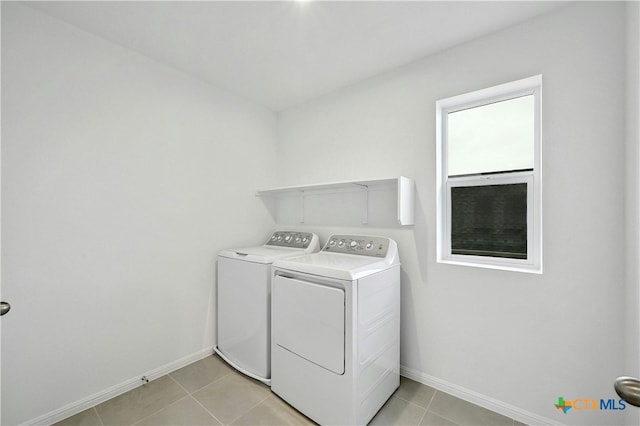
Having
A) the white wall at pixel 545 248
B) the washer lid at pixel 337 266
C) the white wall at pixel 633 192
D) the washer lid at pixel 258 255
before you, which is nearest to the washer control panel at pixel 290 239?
the washer lid at pixel 258 255

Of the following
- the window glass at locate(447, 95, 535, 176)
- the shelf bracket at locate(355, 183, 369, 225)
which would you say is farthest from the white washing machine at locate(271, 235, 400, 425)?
the window glass at locate(447, 95, 535, 176)

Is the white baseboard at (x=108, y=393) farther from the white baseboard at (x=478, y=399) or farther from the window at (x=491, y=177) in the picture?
the window at (x=491, y=177)

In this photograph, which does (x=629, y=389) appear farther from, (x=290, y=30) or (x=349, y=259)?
(x=290, y=30)

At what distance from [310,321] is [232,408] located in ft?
2.63

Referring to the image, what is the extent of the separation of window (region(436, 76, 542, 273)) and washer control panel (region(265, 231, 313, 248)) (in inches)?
45.1

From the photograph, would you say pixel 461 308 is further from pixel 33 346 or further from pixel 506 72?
pixel 33 346

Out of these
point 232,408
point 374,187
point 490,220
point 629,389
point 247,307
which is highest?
point 374,187

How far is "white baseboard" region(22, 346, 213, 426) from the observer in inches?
61.4

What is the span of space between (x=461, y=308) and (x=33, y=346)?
2.66m

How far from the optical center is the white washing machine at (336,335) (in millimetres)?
1469

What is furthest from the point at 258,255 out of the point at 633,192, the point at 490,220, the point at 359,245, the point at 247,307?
the point at 633,192

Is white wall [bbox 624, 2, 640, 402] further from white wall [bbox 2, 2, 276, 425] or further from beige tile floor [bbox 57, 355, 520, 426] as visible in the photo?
white wall [bbox 2, 2, 276, 425]

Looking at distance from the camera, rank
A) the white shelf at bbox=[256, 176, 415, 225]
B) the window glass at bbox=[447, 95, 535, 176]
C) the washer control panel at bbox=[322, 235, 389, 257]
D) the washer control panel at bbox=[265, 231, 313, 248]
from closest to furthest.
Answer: the window glass at bbox=[447, 95, 535, 176] < the white shelf at bbox=[256, 176, 415, 225] < the washer control panel at bbox=[322, 235, 389, 257] < the washer control panel at bbox=[265, 231, 313, 248]

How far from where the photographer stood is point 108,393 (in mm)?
1779
